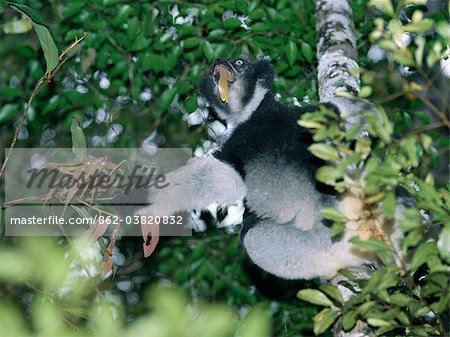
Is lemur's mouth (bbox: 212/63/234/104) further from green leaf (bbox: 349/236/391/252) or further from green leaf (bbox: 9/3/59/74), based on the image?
green leaf (bbox: 349/236/391/252)

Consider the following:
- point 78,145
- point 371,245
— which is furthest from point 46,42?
point 371,245

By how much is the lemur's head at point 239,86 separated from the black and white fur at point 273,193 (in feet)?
0.42

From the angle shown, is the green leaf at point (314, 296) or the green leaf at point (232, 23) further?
the green leaf at point (232, 23)

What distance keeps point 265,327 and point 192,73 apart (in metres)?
3.59

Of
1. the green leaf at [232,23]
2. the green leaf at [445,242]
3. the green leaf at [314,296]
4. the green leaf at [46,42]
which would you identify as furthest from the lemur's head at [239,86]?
the green leaf at [445,242]

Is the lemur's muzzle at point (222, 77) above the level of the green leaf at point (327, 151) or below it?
below

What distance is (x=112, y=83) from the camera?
205 inches

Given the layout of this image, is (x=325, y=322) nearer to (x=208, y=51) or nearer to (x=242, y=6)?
(x=208, y=51)

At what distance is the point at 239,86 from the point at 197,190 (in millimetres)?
816

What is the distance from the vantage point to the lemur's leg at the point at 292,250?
319 cm

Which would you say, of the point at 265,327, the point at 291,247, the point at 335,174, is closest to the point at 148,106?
the point at 291,247

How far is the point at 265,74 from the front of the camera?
3906 mm
